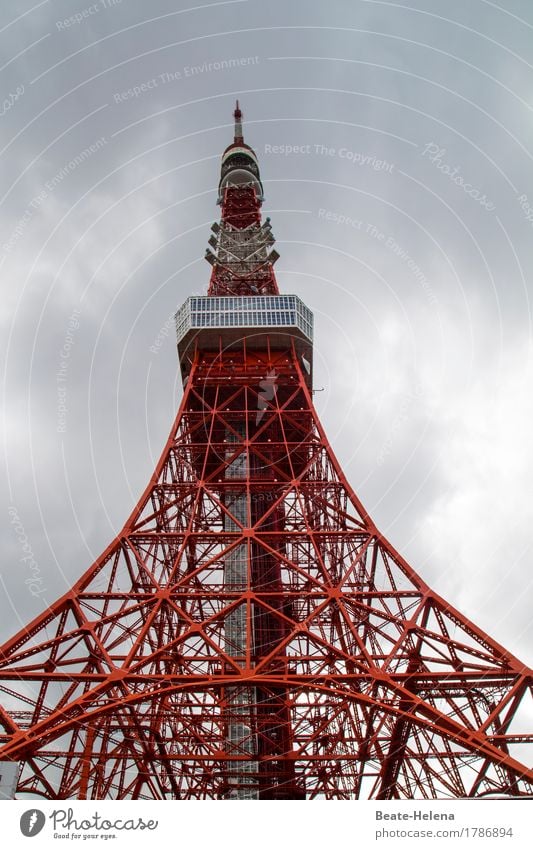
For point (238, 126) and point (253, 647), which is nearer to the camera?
point (253, 647)

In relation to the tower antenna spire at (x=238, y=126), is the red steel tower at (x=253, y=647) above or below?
below

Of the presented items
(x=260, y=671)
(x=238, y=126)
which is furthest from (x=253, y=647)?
(x=238, y=126)

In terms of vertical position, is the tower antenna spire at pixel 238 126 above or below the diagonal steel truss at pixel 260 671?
above

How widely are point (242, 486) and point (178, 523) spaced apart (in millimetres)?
2781

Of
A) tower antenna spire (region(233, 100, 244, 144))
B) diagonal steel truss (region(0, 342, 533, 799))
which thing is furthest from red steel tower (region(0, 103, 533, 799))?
tower antenna spire (region(233, 100, 244, 144))

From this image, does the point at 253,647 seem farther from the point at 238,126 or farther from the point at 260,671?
the point at 238,126

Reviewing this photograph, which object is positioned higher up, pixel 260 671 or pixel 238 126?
pixel 238 126

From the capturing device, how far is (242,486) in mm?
24547

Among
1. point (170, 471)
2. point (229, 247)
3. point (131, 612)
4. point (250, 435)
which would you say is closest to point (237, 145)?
point (229, 247)

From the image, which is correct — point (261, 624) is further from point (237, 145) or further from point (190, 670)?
point (237, 145)

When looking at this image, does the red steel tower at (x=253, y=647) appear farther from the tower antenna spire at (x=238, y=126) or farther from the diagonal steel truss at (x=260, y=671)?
the tower antenna spire at (x=238, y=126)

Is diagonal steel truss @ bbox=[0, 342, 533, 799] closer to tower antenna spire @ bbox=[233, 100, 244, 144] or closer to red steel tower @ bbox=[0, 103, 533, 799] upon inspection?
red steel tower @ bbox=[0, 103, 533, 799]

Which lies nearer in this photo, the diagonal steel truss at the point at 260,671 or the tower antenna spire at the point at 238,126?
the diagonal steel truss at the point at 260,671

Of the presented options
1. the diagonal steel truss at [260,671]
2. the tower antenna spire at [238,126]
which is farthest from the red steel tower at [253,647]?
the tower antenna spire at [238,126]
